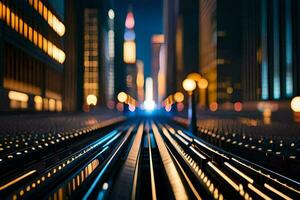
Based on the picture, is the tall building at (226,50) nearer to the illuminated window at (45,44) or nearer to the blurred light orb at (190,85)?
the illuminated window at (45,44)

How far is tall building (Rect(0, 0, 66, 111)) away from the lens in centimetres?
4866

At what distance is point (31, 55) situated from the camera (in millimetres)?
60406

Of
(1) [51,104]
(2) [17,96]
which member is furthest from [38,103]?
(2) [17,96]

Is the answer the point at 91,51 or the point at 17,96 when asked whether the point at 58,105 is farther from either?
the point at 91,51

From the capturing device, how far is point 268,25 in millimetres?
74500

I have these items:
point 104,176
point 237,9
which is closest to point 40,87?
point 104,176

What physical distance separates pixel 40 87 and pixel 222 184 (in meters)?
58.5

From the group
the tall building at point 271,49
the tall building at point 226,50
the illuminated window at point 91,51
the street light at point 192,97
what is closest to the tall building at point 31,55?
the street light at point 192,97

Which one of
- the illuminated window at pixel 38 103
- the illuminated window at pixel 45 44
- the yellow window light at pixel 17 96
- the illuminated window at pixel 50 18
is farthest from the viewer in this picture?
the illuminated window at pixel 50 18

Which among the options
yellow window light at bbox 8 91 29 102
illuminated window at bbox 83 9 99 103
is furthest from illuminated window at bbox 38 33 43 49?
illuminated window at bbox 83 9 99 103

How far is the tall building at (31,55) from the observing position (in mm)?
48656

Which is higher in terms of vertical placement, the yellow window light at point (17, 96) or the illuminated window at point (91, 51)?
the illuminated window at point (91, 51)

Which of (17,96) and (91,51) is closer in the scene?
(17,96)

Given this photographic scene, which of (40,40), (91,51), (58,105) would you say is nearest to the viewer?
(40,40)
